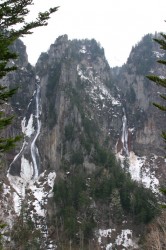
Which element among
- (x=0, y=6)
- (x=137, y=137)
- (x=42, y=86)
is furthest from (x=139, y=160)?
(x=0, y=6)

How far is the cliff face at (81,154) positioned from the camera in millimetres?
98750

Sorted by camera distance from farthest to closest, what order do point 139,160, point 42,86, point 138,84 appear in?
point 138,84 → point 42,86 → point 139,160

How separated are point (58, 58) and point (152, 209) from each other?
101480 mm

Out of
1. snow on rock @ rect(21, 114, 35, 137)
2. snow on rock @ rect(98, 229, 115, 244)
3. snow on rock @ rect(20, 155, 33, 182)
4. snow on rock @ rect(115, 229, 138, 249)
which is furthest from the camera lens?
snow on rock @ rect(21, 114, 35, 137)

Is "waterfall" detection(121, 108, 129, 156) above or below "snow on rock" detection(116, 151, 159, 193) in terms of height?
above

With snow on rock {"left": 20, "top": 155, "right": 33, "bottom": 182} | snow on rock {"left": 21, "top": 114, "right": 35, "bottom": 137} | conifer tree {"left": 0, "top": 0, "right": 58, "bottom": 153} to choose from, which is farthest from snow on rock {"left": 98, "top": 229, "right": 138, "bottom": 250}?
conifer tree {"left": 0, "top": 0, "right": 58, "bottom": 153}

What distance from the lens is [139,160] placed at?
152875 mm

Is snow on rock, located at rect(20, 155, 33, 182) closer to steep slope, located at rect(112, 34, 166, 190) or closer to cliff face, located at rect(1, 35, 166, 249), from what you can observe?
cliff face, located at rect(1, 35, 166, 249)

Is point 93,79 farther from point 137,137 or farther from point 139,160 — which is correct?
point 139,160

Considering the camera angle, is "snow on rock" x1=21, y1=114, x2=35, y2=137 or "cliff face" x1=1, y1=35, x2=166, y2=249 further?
"snow on rock" x1=21, y1=114, x2=35, y2=137

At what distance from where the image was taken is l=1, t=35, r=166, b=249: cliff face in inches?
3888

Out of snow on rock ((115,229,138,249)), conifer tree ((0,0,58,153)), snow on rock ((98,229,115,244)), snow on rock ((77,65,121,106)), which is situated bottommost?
conifer tree ((0,0,58,153))

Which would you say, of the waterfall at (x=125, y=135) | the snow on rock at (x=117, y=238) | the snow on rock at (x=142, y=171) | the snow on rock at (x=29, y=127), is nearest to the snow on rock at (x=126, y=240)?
the snow on rock at (x=117, y=238)

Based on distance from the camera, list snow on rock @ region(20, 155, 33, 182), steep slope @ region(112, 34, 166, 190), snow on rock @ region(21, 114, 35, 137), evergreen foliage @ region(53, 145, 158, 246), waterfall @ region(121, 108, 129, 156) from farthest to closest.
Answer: waterfall @ region(121, 108, 129, 156), snow on rock @ region(21, 114, 35, 137), steep slope @ region(112, 34, 166, 190), snow on rock @ region(20, 155, 33, 182), evergreen foliage @ region(53, 145, 158, 246)
